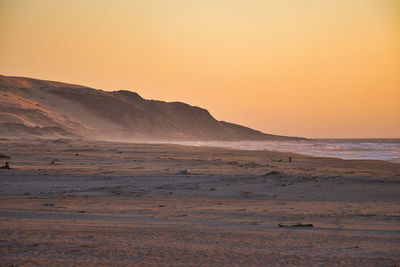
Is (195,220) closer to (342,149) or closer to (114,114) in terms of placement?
(342,149)

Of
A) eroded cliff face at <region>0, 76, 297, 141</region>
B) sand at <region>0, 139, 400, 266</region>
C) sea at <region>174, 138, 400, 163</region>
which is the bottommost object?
sand at <region>0, 139, 400, 266</region>

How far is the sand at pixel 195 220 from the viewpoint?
657 centimetres

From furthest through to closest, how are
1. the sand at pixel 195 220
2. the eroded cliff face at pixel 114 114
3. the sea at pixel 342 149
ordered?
the eroded cliff face at pixel 114 114
the sea at pixel 342 149
the sand at pixel 195 220

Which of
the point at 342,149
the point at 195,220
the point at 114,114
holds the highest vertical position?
the point at 114,114

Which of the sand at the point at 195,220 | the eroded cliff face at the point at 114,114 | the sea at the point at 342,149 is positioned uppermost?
the eroded cliff face at the point at 114,114

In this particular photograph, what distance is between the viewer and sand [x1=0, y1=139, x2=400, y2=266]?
657 cm

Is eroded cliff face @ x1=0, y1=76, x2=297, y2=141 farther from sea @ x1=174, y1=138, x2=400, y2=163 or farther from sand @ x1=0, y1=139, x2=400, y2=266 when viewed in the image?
sand @ x1=0, y1=139, x2=400, y2=266

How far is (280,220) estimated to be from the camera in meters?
9.45

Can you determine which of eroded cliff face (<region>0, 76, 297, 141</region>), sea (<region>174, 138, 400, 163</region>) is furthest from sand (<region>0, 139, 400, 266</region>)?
eroded cliff face (<region>0, 76, 297, 141</region>)

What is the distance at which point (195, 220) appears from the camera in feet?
30.5

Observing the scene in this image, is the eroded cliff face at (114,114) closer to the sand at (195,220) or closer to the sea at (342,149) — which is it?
the sea at (342,149)

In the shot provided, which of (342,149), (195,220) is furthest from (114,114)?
(195,220)

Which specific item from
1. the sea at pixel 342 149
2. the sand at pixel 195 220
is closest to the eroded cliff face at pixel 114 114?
the sea at pixel 342 149

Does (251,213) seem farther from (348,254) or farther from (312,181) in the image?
(312,181)
